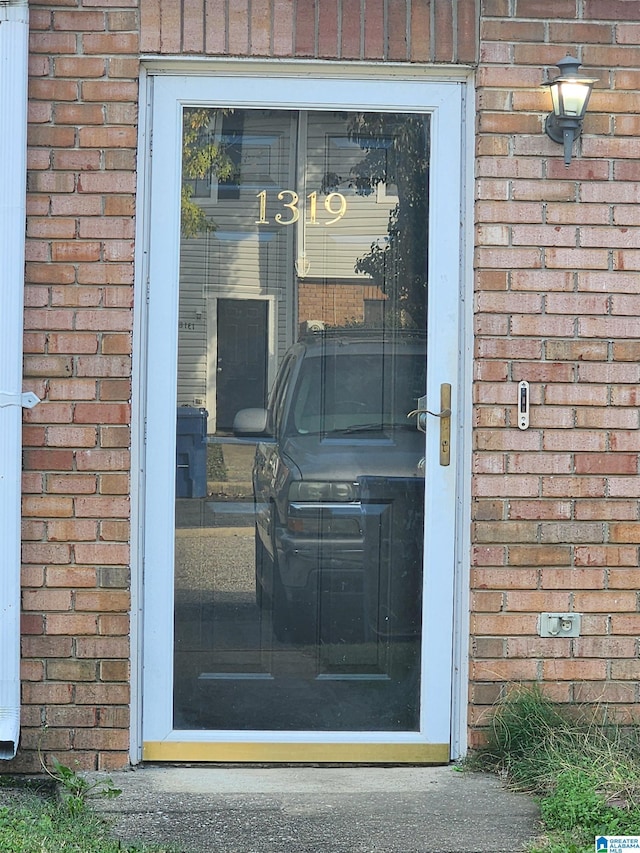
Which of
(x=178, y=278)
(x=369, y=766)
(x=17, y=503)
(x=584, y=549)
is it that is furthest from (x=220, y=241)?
(x=369, y=766)

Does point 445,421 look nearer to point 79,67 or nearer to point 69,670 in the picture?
point 69,670

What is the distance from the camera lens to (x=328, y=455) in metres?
4.51

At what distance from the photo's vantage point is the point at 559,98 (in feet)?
13.9

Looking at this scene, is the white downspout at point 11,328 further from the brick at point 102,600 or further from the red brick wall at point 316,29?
the red brick wall at point 316,29

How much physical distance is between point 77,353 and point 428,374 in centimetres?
134

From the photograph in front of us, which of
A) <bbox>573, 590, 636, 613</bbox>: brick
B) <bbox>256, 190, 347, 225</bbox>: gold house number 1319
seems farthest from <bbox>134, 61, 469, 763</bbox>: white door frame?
<bbox>573, 590, 636, 613</bbox>: brick

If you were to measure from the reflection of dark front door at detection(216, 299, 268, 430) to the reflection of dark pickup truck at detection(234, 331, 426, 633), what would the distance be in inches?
3.1

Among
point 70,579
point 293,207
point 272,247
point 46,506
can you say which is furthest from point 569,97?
point 70,579

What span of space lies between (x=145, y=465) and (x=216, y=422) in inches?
12.5

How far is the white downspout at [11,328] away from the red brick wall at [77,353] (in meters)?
0.10

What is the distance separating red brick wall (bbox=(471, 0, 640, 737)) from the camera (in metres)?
4.37

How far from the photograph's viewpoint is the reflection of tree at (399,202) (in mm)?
4473

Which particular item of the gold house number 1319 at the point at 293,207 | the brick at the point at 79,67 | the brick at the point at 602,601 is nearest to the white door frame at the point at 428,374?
the brick at the point at 79,67

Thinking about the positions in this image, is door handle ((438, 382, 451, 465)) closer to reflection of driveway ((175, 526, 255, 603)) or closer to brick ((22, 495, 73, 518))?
reflection of driveway ((175, 526, 255, 603))
